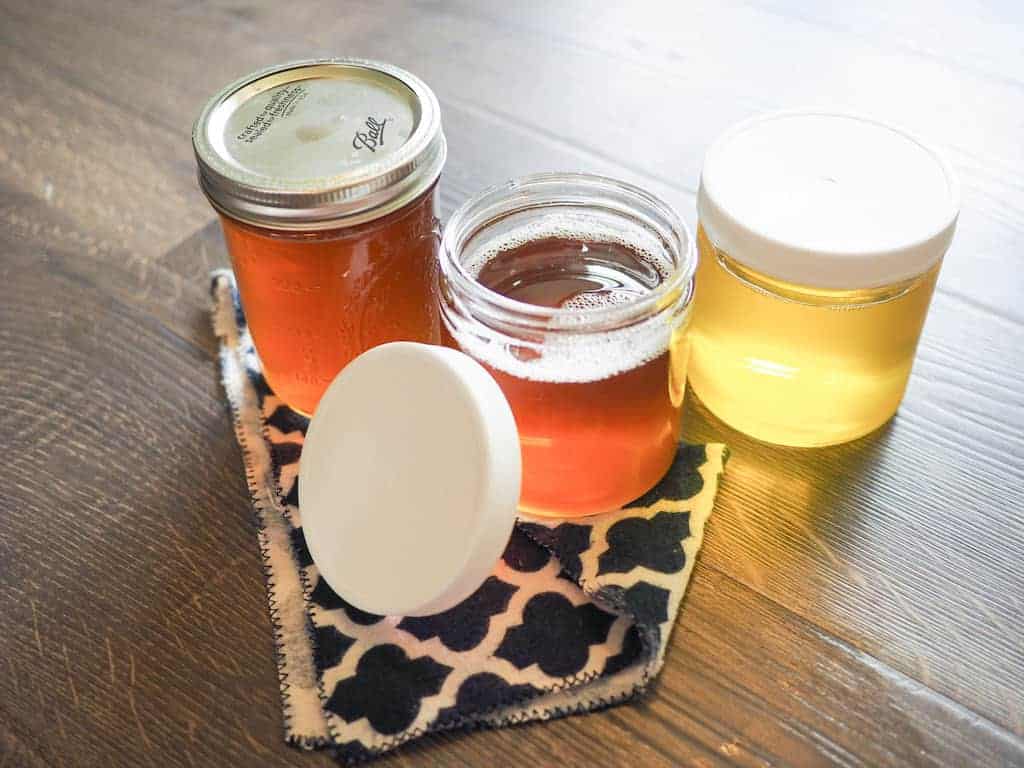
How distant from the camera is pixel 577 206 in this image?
2.14ft

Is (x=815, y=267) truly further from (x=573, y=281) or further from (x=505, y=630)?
(x=505, y=630)

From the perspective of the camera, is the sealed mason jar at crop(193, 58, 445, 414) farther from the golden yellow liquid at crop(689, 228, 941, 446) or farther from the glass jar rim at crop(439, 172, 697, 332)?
the golden yellow liquid at crop(689, 228, 941, 446)

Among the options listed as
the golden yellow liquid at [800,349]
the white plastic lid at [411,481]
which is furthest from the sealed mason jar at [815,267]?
the white plastic lid at [411,481]

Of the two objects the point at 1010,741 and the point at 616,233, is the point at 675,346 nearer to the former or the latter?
the point at 616,233

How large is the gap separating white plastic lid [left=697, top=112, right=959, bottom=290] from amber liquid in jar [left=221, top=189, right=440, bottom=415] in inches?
6.8

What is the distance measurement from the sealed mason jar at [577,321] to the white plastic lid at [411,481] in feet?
0.13

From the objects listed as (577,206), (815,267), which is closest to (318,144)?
(577,206)

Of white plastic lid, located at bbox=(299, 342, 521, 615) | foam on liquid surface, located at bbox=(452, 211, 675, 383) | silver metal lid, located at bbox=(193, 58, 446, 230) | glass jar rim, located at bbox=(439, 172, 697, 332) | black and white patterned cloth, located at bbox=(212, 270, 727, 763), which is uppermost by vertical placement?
silver metal lid, located at bbox=(193, 58, 446, 230)

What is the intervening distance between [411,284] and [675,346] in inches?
6.4

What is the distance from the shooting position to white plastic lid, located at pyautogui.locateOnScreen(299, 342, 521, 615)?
1.69 ft

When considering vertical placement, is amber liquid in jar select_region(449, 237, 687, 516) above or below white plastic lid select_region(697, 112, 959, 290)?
below

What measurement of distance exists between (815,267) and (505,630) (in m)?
0.25

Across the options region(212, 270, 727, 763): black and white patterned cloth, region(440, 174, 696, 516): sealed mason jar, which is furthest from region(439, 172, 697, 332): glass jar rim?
region(212, 270, 727, 763): black and white patterned cloth

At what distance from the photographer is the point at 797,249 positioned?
55cm
